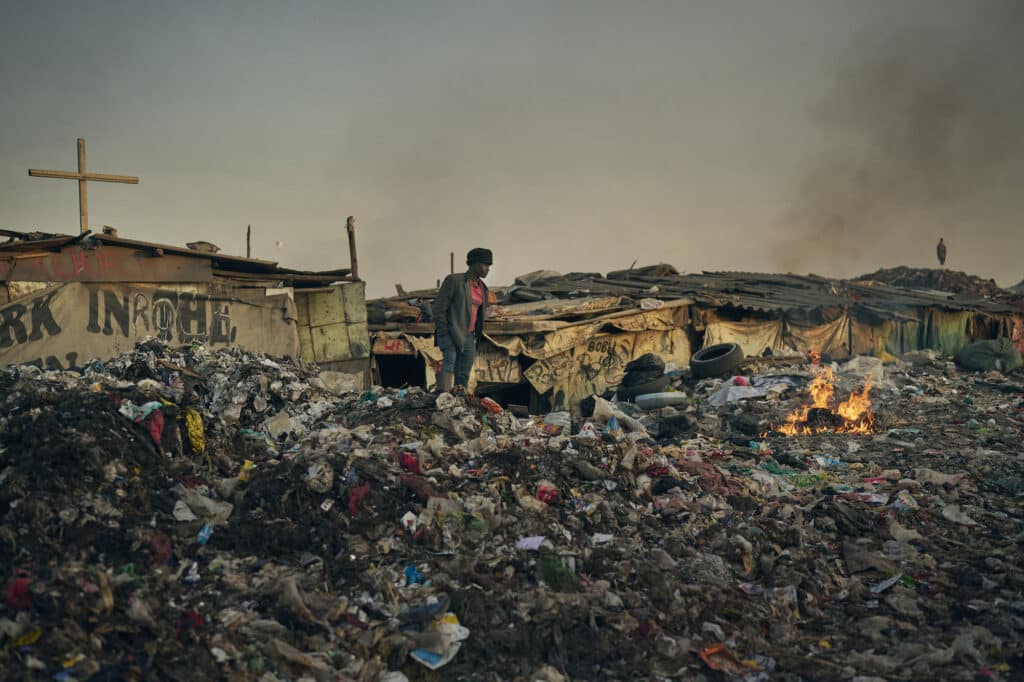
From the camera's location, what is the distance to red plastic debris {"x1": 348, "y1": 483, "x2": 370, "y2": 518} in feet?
15.9

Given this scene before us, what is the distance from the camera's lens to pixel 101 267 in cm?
1088

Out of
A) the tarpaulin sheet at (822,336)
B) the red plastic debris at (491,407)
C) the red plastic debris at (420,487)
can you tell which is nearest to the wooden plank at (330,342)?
the red plastic debris at (491,407)

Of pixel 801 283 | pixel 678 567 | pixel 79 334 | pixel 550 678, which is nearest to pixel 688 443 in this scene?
pixel 678 567

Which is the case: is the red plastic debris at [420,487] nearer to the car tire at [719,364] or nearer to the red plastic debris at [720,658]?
the red plastic debris at [720,658]

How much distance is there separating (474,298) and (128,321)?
631 centimetres

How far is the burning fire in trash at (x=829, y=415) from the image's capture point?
1014cm

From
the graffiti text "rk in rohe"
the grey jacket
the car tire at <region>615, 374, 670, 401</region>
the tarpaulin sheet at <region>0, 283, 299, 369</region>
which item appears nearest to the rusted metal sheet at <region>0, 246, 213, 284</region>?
the tarpaulin sheet at <region>0, 283, 299, 369</region>

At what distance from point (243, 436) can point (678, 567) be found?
141 inches

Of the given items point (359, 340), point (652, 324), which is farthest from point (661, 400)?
point (359, 340)

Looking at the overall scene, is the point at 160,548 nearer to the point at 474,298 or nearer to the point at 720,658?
the point at 720,658

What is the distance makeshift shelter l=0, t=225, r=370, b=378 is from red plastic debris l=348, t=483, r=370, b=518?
24.4 ft

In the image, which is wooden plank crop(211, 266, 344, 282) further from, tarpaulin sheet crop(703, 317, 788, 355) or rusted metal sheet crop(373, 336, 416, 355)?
tarpaulin sheet crop(703, 317, 788, 355)

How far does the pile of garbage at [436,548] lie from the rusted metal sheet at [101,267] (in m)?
4.19

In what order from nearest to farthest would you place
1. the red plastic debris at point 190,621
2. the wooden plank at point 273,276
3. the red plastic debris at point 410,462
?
the red plastic debris at point 190,621 → the red plastic debris at point 410,462 → the wooden plank at point 273,276
